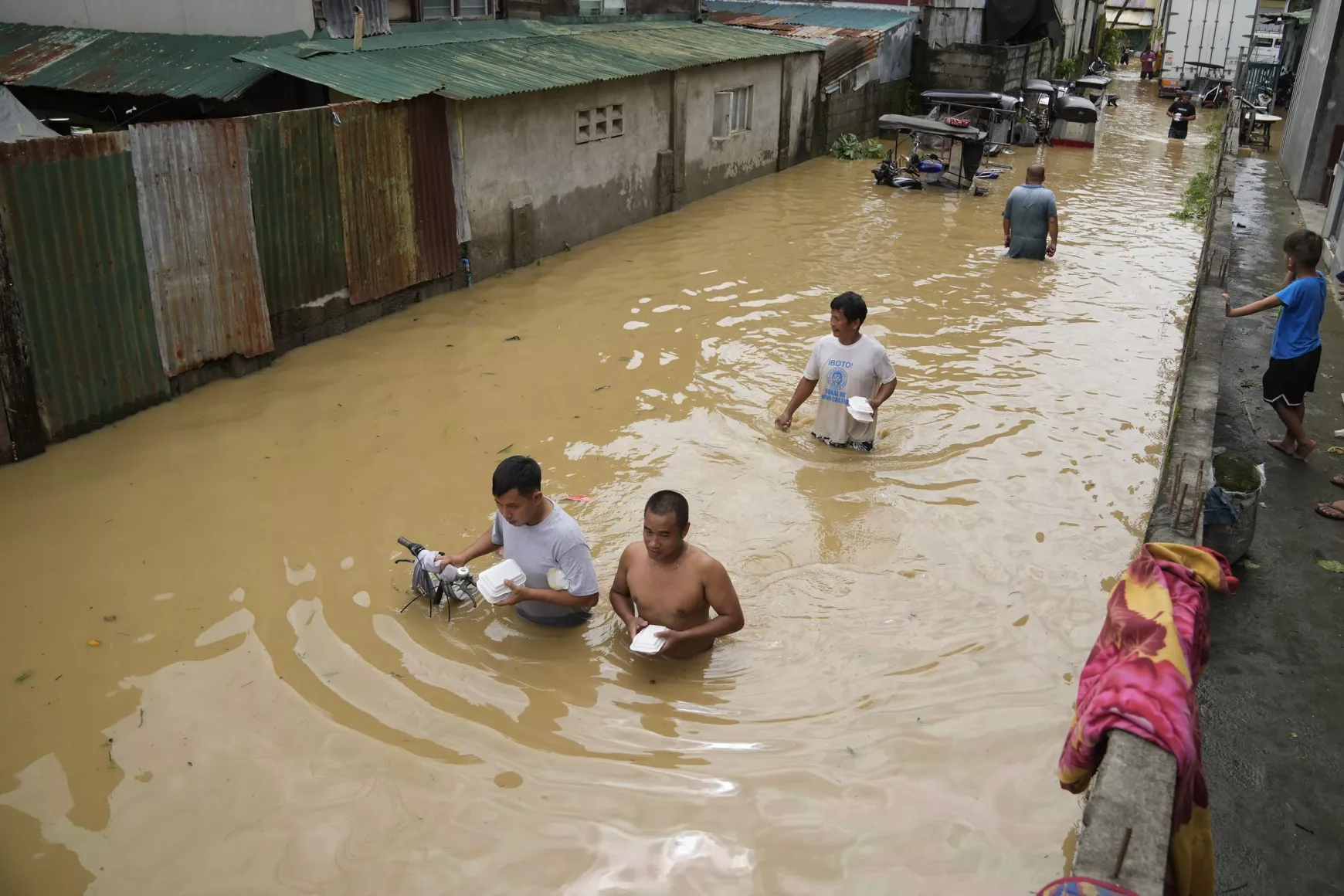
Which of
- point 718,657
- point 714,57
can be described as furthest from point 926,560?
point 714,57

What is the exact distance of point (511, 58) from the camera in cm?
1354

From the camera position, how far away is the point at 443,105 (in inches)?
465

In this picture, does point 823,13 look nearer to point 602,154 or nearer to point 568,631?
point 602,154

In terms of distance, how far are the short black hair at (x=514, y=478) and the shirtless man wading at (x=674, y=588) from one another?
2.04 feet

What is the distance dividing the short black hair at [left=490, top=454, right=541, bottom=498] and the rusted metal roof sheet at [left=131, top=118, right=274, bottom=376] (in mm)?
5168

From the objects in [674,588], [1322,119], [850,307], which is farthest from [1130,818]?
[1322,119]

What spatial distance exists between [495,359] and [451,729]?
18.5 feet

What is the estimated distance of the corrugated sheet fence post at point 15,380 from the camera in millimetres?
7512

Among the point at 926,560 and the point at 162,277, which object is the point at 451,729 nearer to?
the point at 926,560

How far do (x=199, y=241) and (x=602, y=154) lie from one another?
7.22 metres

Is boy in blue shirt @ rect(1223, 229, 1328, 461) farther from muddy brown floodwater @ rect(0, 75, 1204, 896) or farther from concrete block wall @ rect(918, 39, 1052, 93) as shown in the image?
concrete block wall @ rect(918, 39, 1052, 93)

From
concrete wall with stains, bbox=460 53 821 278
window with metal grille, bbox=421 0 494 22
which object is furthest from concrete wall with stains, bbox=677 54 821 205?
window with metal grille, bbox=421 0 494 22

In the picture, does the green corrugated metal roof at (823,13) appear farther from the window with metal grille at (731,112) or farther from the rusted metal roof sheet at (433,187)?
the rusted metal roof sheet at (433,187)

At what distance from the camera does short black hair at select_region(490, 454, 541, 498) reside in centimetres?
517
